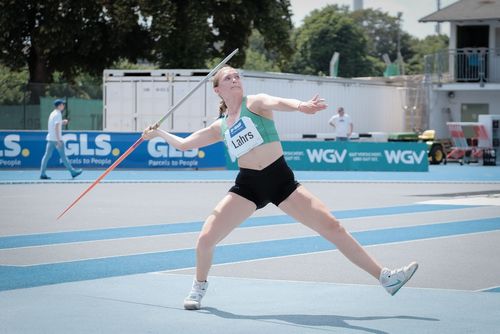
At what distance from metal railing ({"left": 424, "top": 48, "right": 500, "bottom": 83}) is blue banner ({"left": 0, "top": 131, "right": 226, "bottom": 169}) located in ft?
56.7

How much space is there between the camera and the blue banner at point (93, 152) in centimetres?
3145

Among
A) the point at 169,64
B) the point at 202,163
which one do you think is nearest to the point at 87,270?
the point at 202,163

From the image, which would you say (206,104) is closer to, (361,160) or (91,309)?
(361,160)

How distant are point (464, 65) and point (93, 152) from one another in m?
20.6

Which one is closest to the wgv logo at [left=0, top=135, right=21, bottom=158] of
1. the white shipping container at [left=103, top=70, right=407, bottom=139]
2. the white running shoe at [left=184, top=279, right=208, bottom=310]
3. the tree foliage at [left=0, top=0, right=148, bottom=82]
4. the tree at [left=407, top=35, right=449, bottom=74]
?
the white shipping container at [left=103, top=70, right=407, bottom=139]

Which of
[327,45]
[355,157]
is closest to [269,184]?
[355,157]

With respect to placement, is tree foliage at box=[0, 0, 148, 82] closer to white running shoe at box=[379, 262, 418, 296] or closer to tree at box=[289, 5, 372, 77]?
white running shoe at box=[379, 262, 418, 296]

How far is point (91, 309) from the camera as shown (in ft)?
27.0

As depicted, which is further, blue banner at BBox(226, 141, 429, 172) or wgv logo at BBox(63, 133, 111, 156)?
blue banner at BBox(226, 141, 429, 172)

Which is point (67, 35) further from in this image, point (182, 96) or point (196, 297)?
point (196, 297)

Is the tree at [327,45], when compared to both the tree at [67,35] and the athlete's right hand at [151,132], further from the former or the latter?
the athlete's right hand at [151,132]

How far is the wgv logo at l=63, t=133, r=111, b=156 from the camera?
31.5 metres

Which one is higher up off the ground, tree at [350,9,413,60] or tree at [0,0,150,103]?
tree at [350,9,413,60]

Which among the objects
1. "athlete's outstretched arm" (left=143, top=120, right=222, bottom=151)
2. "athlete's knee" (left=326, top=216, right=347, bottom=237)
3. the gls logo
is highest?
"athlete's outstretched arm" (left=143, top=120, right=222, bottom=151)
